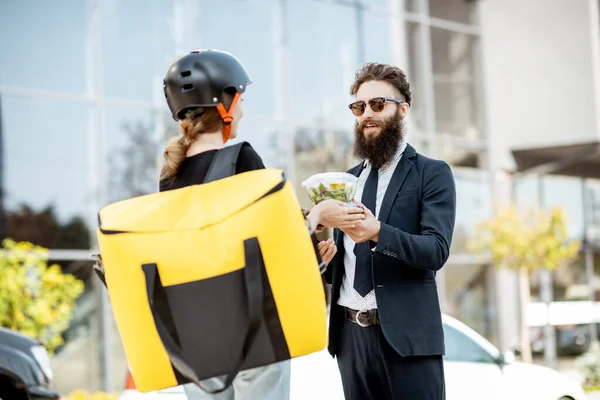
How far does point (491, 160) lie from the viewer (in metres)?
18.6

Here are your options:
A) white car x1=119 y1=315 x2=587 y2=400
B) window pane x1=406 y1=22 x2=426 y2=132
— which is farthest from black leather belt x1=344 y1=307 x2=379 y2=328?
window pane x1=406 y1=22 x2=426 y2=132

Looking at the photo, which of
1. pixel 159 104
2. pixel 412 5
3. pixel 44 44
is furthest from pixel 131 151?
pixel 412 5

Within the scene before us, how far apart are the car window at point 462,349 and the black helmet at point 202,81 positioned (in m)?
3.86

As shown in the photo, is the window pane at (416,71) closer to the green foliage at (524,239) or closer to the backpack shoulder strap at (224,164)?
the green foliage at (524,239)

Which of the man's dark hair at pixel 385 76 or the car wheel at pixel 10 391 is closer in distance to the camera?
the man's dark hair at pixel 385 76

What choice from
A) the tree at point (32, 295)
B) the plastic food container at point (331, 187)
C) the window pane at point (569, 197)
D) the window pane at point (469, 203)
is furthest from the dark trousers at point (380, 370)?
the window pane at point (569, 197)

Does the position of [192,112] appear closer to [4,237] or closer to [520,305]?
[4,237]

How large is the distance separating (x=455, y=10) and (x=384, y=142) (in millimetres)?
15778

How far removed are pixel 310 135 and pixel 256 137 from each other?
1.21 metres

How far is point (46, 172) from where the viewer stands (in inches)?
480

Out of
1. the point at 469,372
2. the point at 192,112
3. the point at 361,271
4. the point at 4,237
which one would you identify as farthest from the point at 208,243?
the point at 4,237

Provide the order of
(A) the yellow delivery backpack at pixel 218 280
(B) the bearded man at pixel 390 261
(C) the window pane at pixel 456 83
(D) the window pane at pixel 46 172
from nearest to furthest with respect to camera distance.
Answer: (A) the yellow delivery backpack at pixel 218 280
(B) the bearded man at pixel 390 261
(D) the window pane at pixel 46 172
(C) the window pane at pixel 456 83

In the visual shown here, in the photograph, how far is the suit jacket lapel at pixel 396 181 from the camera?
135 inches

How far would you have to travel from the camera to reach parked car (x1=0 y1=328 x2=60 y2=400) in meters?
5.79
